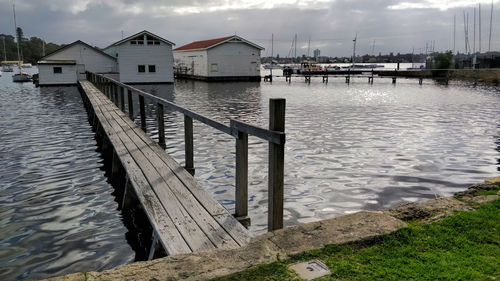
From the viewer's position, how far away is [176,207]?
5219 mm

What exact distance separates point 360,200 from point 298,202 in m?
1.25

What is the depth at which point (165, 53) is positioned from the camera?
158ft

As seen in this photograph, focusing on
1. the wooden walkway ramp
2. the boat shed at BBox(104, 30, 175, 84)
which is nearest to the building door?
the boat shed at BBox(104, 30, 175, 84)

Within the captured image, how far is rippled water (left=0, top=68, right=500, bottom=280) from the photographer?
5957mm

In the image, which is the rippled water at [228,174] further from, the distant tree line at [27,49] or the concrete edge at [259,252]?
the distant tree line at [27,49]

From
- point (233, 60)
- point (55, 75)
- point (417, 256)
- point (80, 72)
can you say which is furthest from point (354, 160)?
point (233, 60)

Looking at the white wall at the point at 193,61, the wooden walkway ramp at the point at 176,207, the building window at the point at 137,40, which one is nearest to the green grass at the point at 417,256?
the wooden walkway ramp at the point at 176,207

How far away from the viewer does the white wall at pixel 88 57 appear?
4791cm

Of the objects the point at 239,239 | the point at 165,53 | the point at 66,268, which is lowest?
the point at 66,268

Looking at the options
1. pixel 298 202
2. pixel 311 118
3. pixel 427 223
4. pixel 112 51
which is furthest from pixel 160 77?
pixel 427 223

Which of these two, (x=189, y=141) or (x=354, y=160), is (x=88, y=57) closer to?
(x=354, y=160)

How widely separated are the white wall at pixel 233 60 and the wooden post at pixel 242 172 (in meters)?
50.3

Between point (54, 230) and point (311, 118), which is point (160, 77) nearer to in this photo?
point (311, 118)

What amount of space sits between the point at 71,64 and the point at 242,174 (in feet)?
149
